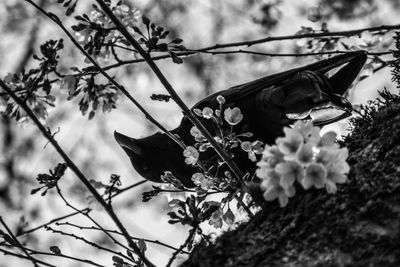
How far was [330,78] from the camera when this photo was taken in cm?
235

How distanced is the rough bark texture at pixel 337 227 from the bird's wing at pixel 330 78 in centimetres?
67

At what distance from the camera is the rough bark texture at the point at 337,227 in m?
1.22

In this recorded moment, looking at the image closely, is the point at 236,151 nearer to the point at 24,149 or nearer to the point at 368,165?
the point at 368,165

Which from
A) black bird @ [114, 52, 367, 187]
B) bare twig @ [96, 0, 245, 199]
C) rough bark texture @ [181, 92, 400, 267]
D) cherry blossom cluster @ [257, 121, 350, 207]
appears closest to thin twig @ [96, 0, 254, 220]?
bare twig @ [96, 0, 245, 199]

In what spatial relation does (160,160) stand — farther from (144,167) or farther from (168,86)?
(168,86)

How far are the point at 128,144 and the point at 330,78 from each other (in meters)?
1.00

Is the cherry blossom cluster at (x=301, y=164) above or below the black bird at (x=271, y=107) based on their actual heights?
below

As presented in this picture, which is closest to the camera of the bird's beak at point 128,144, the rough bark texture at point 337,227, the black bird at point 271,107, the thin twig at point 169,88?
the rough bark texture at point 337,227

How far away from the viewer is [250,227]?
1.54 meters

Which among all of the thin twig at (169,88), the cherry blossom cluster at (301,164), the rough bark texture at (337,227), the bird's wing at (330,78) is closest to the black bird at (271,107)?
the bird's wing at (330,78)

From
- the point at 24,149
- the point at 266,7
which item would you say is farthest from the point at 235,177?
the point at 24,149

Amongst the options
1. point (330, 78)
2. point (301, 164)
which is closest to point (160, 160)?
point (330, 78)

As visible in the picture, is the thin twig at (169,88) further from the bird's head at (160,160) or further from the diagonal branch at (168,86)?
the bird's head at (160,160)

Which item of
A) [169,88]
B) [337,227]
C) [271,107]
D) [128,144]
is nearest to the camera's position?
[337,227]
